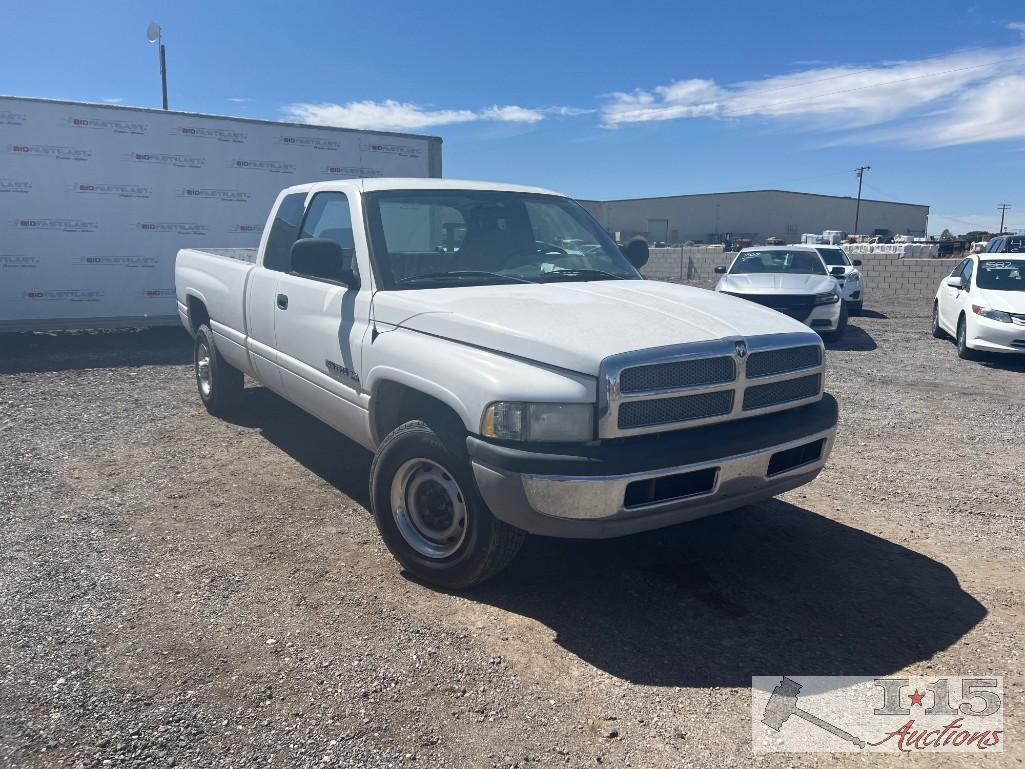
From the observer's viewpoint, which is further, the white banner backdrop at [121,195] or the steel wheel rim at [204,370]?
the white banner backdrop at [121,195]

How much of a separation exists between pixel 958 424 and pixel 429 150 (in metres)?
9.42

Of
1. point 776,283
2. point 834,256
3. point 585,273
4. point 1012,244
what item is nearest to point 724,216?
point 1012,244

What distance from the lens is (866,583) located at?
3924 mm

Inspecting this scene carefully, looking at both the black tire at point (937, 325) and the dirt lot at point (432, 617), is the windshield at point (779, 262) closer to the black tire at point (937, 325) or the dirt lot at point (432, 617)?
the black tire at point (937, 325)

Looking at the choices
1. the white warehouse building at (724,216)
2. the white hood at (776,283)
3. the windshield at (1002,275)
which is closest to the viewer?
the windshield at (1002,275)

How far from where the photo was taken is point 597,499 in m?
3.13

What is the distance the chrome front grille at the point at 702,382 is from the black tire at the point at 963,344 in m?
8.61

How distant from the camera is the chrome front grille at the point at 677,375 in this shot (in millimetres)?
3174

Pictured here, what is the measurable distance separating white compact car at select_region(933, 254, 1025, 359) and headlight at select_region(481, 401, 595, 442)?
936cm

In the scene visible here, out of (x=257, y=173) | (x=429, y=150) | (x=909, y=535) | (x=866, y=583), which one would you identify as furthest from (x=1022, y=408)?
(x=257, y=173)

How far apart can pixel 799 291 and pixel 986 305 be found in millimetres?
2626

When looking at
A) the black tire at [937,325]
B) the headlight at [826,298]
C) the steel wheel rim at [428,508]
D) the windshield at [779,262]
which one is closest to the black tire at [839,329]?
the headlight at [826,298]

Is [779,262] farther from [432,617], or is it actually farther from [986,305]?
[432,617]

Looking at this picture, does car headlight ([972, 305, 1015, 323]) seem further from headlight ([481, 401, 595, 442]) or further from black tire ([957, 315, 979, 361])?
headlight ([481, 401, 595, 442])
